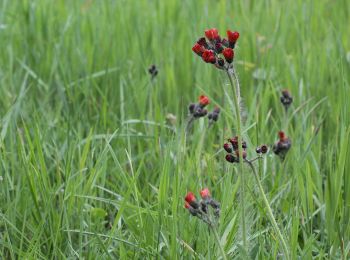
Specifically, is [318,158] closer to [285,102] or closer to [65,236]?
[285,102]

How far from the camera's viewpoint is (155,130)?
10.4ft

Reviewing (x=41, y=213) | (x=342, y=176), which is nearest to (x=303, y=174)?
(x=342, y=176)

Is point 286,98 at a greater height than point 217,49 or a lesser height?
lesser

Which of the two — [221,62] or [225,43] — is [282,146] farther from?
[221,62]

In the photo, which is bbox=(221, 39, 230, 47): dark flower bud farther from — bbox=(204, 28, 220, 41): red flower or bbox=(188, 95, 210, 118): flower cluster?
bbox=(188, 95, 210, 118): flower cluster

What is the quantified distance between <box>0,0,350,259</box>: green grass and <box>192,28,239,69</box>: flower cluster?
0.68 ft

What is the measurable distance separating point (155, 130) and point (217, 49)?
971mm

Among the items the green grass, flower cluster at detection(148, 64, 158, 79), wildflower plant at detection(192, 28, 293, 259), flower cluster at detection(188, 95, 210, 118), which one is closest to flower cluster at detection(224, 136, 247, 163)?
wildflower plant at detection(192, 28, 293, 259)

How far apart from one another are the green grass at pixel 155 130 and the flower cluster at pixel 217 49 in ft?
0.68

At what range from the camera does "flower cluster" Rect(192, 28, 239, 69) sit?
212 cm

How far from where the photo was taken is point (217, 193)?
9.09 ft

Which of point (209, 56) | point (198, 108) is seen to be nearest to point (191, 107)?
point (198, 108)

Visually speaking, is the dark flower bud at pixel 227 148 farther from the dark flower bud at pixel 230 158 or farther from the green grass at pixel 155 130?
the green grass at pixel 155 130

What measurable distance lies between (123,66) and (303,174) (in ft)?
4.75
